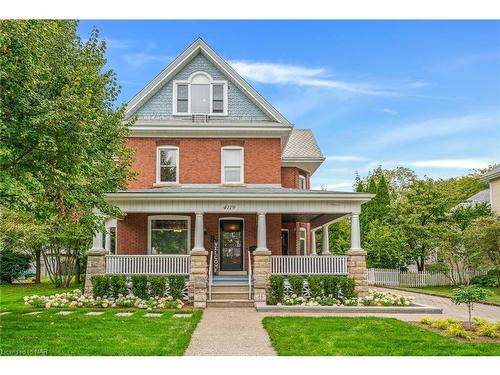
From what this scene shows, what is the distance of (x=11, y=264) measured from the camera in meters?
28.4

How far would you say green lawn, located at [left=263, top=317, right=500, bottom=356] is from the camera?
825cm

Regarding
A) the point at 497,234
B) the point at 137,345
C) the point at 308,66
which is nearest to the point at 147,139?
the point at 308,66

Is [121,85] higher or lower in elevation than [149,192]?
higher

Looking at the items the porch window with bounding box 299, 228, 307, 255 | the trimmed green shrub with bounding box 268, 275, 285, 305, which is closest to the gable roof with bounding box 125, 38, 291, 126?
the porch window with bounding box 299, 228, 307, 255

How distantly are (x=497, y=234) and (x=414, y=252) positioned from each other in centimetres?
590

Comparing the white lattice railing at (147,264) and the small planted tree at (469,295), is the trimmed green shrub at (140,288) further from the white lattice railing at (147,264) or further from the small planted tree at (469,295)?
the small planted tree at (469,295)

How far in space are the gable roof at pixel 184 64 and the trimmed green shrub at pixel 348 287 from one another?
6.76 meters

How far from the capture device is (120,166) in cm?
1488

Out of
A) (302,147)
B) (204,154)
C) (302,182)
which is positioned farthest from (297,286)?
(302,147)

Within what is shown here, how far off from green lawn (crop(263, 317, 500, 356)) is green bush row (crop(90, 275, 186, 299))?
5056 mm

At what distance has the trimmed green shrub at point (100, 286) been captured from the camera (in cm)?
1586

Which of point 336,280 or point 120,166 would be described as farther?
point 336,280
